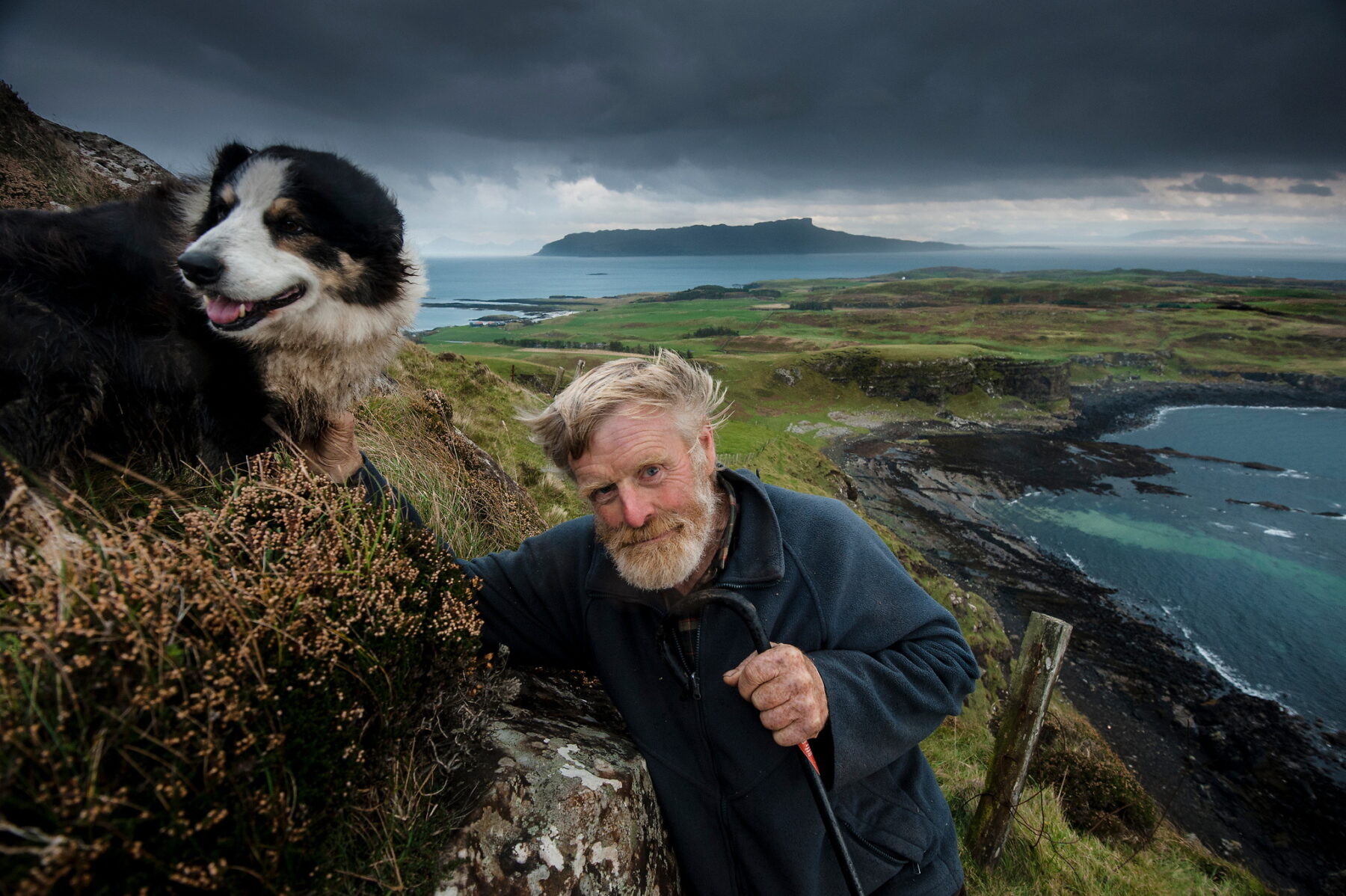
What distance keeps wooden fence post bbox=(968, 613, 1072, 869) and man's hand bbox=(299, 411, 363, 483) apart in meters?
5.76

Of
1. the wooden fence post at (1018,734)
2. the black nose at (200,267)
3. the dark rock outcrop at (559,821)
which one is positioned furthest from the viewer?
the wooden fence post at (1018,734)

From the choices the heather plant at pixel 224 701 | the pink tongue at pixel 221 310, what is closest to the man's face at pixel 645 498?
the heather plant at pixel 224 701

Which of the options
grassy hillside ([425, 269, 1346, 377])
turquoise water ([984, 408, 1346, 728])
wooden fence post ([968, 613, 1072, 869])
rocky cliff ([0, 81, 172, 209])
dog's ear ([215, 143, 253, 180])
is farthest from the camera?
grassy hillside ([425, 269, 1346, 377])

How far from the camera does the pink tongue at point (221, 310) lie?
8.64 feet

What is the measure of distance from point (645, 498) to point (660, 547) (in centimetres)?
24

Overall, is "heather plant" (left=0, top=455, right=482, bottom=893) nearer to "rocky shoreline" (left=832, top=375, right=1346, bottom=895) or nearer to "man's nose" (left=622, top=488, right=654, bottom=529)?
"man's nose" (left=622, top=488, right=654, bottom=529)

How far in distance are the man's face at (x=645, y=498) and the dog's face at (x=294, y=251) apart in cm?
152

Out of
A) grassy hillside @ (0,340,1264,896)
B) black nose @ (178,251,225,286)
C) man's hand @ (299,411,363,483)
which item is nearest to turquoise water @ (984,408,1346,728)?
grassy hillside @ (0,340,1264,896)

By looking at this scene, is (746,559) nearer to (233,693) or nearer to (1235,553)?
(233,693)

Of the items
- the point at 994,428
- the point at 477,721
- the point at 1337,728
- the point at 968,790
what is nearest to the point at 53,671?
the point at 477,721

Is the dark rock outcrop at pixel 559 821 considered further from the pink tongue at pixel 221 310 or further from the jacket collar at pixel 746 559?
the pink tongue at pixel 221 310

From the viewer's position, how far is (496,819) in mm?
1969

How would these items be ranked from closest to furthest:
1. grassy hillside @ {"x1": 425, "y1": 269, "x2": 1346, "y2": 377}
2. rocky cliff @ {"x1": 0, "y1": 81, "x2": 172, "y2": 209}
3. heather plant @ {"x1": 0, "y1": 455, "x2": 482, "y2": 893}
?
heather plant @ {"x1": 0, "y1": 455, "x2": 482, "y2": 893} < rocky cliff @ {"x1": 0, "y1": 81, "x2": 172, "y2": 209} < grassy hillside @ {"x1": 425, "y1": 269, "x2": 1346, "y2": 377}

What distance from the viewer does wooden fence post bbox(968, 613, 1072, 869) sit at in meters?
5.51
